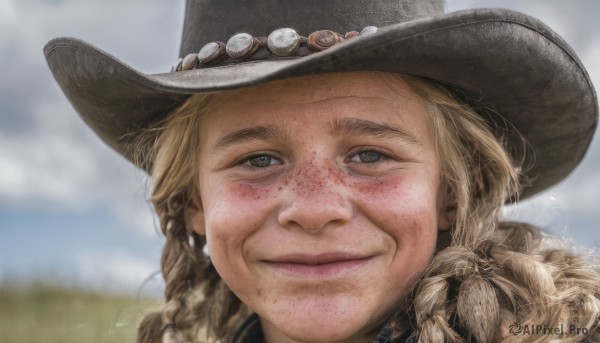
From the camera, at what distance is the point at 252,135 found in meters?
2.80

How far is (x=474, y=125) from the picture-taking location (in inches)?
116

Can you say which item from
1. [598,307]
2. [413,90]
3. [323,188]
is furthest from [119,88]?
[598,307]

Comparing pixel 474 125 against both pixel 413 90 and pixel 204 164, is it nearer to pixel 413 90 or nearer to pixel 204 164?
pixel 413 90

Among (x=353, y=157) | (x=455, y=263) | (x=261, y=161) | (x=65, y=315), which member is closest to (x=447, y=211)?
(x=455, y=263)

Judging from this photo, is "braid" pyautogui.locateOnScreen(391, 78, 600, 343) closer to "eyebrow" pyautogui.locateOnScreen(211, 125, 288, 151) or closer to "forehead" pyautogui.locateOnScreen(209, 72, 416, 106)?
"forehead" pyautogui.locateOnScreen(209, 72, 416, 106)

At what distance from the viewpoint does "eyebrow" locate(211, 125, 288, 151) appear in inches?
107

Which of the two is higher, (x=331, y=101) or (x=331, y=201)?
(x=331, y=101)

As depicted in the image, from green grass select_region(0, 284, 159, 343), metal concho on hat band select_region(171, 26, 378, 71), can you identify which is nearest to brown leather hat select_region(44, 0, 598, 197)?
metal concho on hat band select_region(171, 26, 378, 71)

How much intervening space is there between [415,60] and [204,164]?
93 centimetres

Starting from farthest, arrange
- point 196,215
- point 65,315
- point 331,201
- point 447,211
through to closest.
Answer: point 65,315, point 196,215, point 447,211, point 331,201

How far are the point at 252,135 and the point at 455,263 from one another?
81 centimetres

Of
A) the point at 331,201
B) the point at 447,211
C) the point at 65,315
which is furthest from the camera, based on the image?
the point at 65,315

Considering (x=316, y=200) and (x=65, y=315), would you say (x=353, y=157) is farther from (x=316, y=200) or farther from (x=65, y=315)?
(x=65, y=315)

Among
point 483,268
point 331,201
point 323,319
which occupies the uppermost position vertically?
point 331,201
